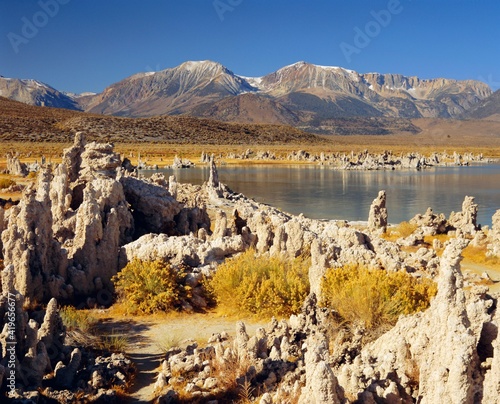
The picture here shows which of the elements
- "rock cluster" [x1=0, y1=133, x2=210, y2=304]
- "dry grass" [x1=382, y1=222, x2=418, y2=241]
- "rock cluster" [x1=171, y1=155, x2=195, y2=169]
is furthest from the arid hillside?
"rock cluster" [x1=0, y1=133, x2=210, y2=304]

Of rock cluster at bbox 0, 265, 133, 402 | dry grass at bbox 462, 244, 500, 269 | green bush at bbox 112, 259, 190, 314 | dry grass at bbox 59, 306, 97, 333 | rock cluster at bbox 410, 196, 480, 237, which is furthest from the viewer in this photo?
rock cluster at bbox 410, 196, 480, 237

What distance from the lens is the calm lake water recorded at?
27.5 metres

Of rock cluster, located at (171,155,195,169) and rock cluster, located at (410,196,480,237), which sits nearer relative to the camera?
rock cluster, located at (410,196,480,237)

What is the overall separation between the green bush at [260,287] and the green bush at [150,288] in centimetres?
63

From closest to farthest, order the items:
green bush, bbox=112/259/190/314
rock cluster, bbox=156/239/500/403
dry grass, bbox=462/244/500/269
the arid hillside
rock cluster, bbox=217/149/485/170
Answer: rock cluster, bbox=156/239/500/403
green bush, bbox=112/259/190/314
dry grass, bbox=462/244/500/269
rock cluster, bbox=217/149/485/170
the arid hillside

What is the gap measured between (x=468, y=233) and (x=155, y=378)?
46.5 ft

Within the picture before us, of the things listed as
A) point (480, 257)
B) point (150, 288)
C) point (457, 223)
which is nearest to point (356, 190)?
point (457, 223)

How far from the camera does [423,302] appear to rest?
25.2 ft

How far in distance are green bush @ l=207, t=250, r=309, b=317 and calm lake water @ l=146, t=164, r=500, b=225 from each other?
15.9 meters

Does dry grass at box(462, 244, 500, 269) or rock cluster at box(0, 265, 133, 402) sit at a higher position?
rock cluster at box(0, 265, 133, 402)

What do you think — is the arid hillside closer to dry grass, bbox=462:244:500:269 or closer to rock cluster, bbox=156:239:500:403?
dry grass, bbox=462:244:500:269

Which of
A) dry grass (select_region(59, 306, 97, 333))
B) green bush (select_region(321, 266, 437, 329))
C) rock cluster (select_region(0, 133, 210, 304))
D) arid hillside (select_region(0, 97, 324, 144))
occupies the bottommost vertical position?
dry grass (select_region(59, 306, 97, 333))

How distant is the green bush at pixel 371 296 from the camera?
23.6ft

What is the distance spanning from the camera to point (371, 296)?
7.30 m
